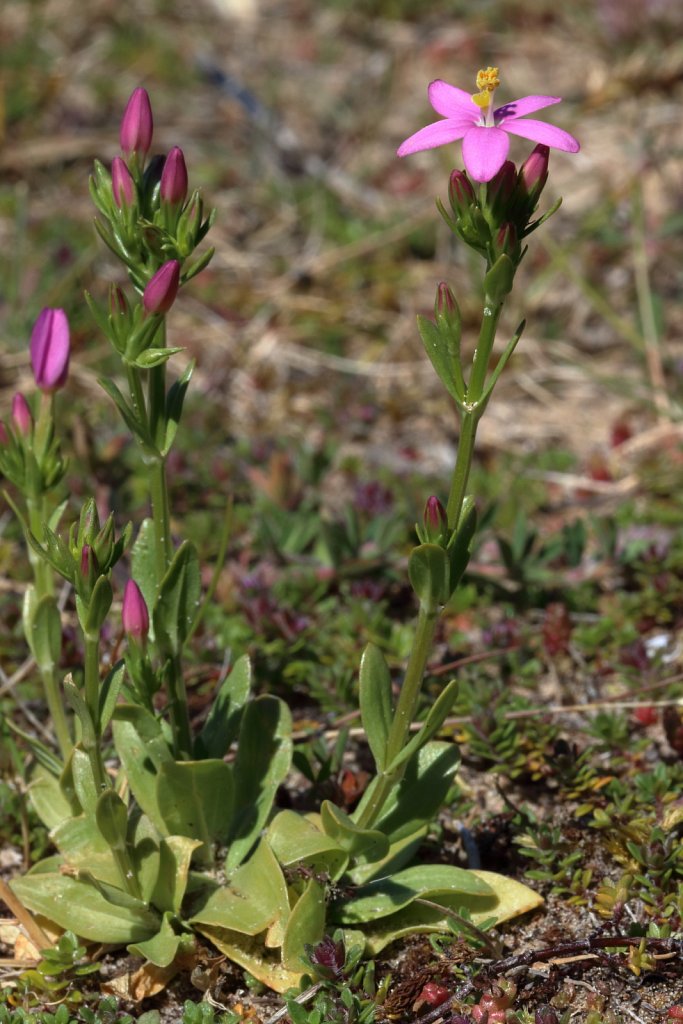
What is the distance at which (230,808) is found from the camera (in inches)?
107

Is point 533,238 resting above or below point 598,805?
above

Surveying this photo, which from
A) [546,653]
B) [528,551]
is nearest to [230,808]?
[546,653]

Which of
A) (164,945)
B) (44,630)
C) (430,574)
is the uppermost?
(430,574)

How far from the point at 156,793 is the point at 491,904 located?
2.78 ft

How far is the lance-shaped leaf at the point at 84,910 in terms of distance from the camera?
8.68ft

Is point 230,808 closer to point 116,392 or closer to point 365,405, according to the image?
point 116,392

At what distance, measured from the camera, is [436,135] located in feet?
6.94

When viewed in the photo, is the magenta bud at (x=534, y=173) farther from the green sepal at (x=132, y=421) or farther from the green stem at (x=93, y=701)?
the green stem at (x=93, y=701)

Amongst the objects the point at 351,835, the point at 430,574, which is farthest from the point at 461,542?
the point at 351,835

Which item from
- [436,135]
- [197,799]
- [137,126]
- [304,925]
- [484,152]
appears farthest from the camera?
[197,799]

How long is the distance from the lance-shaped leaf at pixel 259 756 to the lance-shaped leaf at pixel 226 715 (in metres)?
0.03

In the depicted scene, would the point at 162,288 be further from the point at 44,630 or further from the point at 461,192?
the point at 44,630

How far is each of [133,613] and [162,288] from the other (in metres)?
0.68

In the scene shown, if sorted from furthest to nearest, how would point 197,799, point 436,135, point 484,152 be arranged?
point 197,799 → point 436,135 → point 484,152
